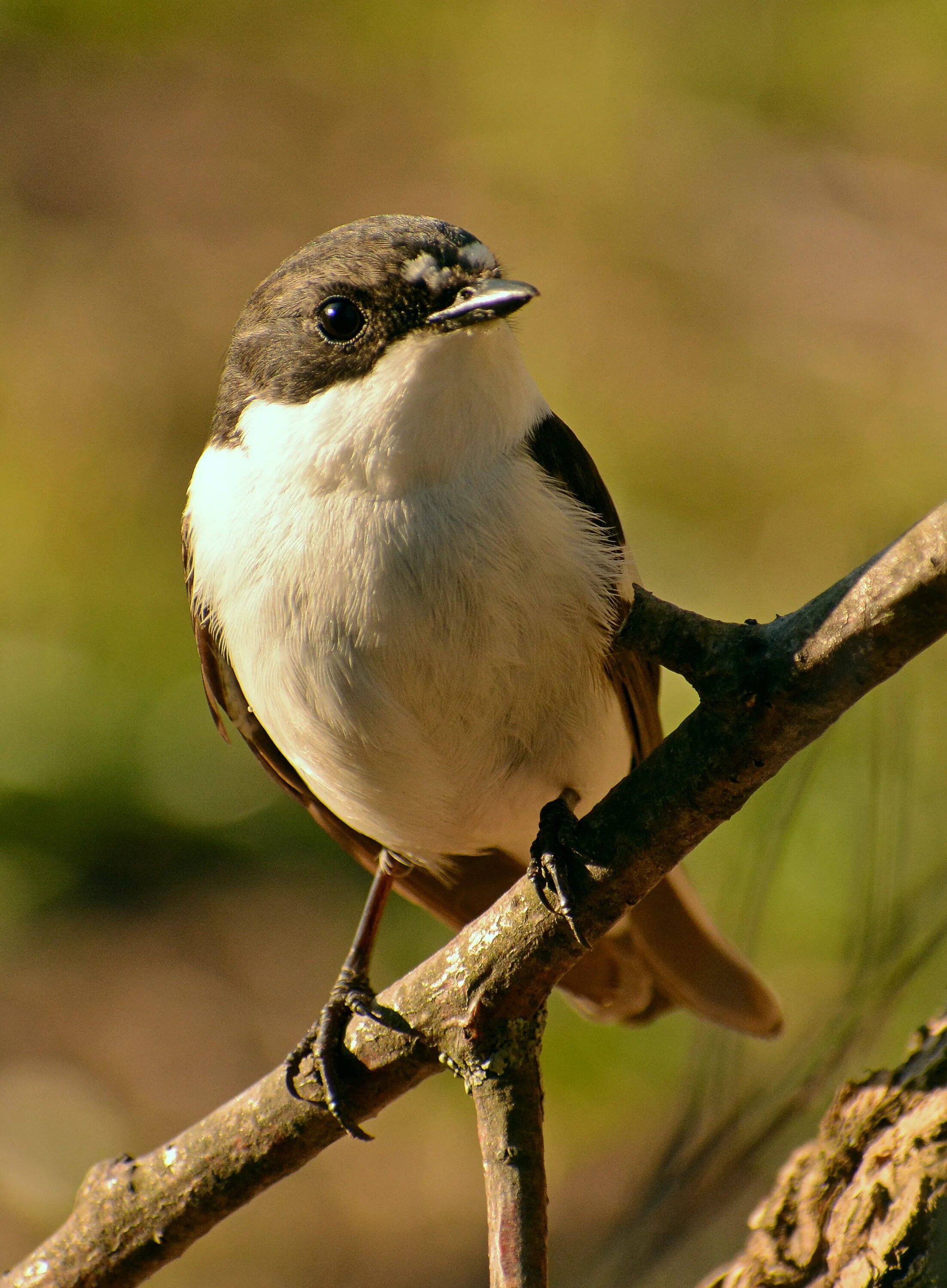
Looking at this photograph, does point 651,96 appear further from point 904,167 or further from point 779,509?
point 779,509

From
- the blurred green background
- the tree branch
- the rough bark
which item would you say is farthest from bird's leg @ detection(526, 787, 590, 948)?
the blurred green background

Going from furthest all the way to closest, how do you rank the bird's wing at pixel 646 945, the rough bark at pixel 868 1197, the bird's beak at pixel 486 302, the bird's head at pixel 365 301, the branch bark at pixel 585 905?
1. the bird's wing at pixel 646 945
2. the bird's head at pixel 365 301
3. the bird's beak at pixel 486 302
4. the rough bark at pixel 868 1197
5. the branch bark at pixel 585 905

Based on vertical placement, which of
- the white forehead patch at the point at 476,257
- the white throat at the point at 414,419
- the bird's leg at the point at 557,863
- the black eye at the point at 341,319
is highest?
the white forehead patch at the point at 476,257

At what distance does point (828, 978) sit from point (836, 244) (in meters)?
3.72

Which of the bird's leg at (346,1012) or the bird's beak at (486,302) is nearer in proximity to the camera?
the bird's beak at (486,302)

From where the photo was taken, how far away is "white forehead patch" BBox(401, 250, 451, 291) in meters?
2.56

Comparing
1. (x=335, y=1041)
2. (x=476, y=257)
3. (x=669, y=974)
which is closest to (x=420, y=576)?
(x=476, y=257)

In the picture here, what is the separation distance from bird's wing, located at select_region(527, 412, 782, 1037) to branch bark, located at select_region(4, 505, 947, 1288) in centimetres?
46

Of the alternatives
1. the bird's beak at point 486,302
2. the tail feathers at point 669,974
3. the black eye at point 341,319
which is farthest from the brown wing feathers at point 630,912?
the black eye at point 341,319

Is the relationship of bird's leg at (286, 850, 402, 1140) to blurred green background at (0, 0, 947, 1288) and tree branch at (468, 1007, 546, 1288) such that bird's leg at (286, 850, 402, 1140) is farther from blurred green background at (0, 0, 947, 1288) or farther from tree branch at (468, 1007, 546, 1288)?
blurred green background at (0, 0, 947, 1288)

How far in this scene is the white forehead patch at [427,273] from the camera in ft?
8.41

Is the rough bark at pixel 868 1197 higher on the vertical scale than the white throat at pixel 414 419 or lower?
lower

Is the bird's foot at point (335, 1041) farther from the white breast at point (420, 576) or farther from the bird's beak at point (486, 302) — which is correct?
the bird's beak at point (486, 302)

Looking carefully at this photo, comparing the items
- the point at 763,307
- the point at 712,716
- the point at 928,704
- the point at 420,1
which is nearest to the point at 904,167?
the point at 763,307
